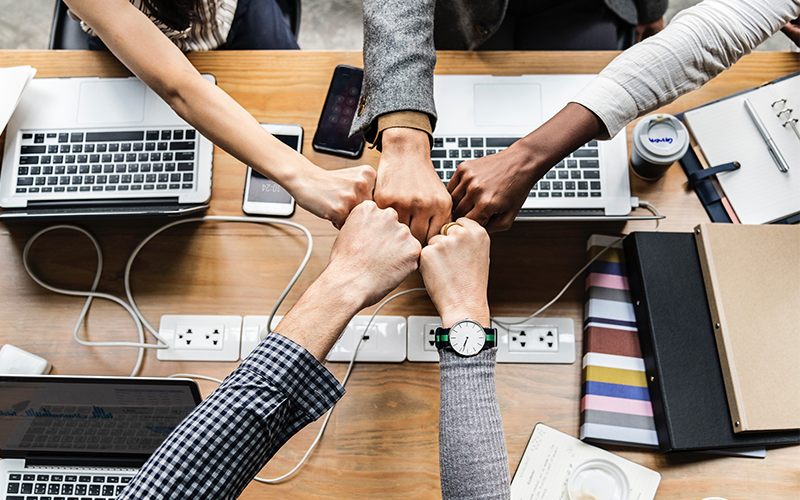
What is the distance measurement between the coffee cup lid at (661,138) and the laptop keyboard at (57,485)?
1.04m

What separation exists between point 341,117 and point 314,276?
0.31 m

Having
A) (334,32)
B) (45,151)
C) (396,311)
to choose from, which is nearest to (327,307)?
(396,311)

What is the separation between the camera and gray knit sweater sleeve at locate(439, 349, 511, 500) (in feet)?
2.20

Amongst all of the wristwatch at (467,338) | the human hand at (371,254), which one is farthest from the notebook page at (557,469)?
the human hand at (371,254)

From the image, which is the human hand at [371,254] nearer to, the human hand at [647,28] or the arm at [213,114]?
the arm at [213,114]

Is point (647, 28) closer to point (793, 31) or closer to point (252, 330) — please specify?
point (793, 31)

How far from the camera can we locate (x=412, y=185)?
83 cm

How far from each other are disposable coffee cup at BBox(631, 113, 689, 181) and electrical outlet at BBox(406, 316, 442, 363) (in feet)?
1.53

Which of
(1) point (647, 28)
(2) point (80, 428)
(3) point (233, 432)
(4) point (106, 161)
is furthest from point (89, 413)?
(1) point (647, 28)

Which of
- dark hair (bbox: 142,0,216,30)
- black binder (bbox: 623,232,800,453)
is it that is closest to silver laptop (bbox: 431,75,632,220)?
black binder (bbox: 623,232,800,453)

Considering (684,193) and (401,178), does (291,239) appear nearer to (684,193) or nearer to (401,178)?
(401,178)

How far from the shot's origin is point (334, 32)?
6.05 ft

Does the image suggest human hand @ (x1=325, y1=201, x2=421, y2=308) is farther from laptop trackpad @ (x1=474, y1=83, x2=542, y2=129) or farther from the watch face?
laptop trackpad @ (x1=474, y1=83, x2=542, y2=129)

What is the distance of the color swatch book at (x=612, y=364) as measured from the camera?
2.74 feet
